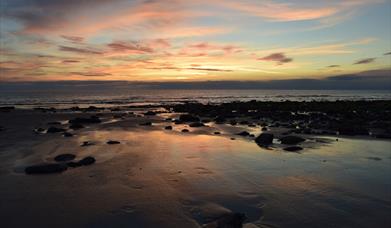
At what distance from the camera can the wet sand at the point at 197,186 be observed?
7605 millimetres

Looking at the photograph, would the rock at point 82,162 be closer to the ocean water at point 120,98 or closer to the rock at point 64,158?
the rock at point 64,158

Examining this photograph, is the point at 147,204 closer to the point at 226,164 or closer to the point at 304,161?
the point at 226,164

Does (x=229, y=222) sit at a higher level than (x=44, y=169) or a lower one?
higher

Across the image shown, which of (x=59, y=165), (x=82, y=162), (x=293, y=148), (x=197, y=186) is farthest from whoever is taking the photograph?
Result: (x=293, y=148)

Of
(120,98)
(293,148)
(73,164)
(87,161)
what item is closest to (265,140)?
(293,148)

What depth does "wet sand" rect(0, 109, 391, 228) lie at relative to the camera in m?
7.61

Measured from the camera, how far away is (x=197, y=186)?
10.0 m

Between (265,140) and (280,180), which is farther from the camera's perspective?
(265,140)

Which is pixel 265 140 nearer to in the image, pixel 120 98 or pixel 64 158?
pixel 64 158

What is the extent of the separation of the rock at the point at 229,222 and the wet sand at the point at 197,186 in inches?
5.0

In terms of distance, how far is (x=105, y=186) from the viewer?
32.7 ft

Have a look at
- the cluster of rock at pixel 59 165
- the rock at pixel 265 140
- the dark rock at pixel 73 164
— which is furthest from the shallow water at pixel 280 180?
the dark rock at pixel 73 164

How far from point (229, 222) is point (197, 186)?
10.3 ft

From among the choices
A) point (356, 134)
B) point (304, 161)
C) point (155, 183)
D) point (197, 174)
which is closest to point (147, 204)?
point (155, 183)
